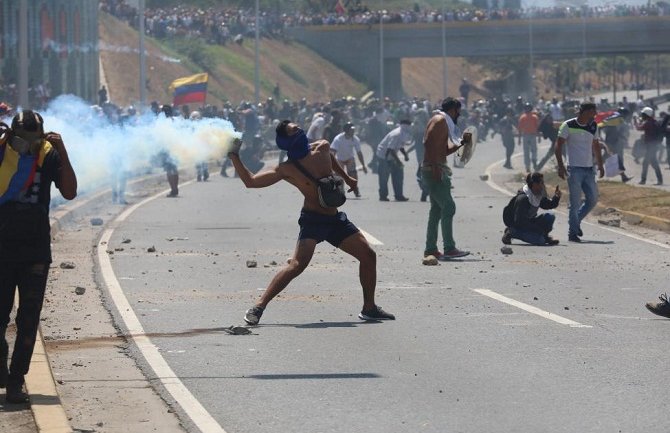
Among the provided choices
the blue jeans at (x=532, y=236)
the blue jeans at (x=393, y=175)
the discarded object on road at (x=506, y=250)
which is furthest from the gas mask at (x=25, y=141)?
the blue jeans at (x=393, y=175)

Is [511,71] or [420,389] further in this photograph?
[511,71]

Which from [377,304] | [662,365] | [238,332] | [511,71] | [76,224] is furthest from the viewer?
[511,71]

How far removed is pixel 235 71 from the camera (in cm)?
8419

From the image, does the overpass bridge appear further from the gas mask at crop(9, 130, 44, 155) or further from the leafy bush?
the gas mask at crop(9, 130, 44, 155)

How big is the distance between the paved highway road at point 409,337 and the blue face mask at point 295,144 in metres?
1.35

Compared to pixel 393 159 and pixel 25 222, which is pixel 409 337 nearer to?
pixel 25 222

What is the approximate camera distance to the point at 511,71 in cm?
12600

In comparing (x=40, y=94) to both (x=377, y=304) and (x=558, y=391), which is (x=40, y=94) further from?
(x=558, y=391)

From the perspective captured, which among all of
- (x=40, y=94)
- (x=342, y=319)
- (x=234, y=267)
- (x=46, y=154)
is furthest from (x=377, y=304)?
(x=40, y=94)

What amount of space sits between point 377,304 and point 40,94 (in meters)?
32.5

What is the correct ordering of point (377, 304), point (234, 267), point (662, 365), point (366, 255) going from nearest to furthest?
1. point (662, 365)
2. point (366, 255)
3. point (377, 304)
4. point (234, 267)

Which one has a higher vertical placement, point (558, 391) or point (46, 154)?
point (46, 154)

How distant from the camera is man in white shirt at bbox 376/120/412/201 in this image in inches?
1104

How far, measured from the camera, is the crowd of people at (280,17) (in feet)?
262
